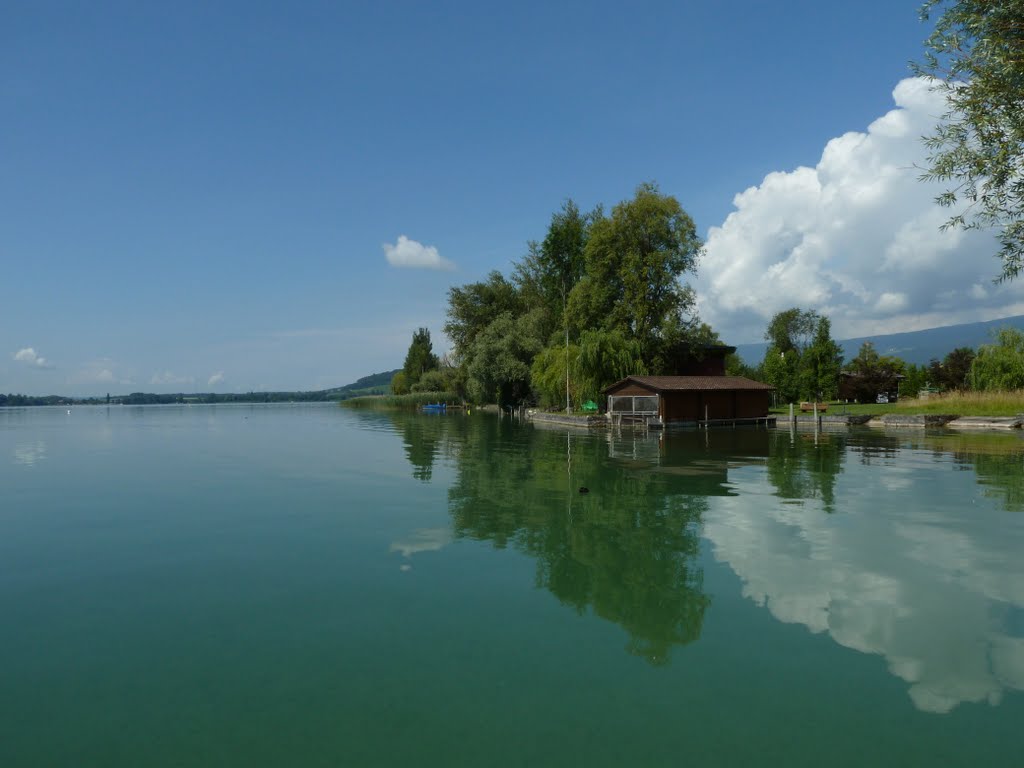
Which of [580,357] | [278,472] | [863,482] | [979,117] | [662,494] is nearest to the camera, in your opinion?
[979,117]

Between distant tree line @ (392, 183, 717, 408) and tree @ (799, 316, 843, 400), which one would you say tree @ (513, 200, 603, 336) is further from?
tree @ (799, 316, 843, 400)

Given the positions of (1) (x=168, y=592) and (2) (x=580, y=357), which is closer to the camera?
(1) (x=168, y=592)

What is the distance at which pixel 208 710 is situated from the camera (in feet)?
19.9

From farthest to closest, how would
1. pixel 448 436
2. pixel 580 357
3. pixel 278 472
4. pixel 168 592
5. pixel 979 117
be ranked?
pixel 580 357 → pixel 448 436 → pixel 278 472 → pixel 979 117 → pixel 168 592

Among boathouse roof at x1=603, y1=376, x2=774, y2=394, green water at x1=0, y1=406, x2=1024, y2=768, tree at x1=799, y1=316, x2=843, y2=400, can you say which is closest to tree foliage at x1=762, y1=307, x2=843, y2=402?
tree at x1=799, y1=316, x2=843, y2=400

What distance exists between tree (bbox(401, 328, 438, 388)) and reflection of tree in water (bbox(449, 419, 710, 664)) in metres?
101

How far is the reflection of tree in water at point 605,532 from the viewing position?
8.65 m

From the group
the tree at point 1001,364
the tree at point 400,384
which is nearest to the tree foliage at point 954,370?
the tree at point 1001,364

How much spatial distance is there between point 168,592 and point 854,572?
34.5 ft

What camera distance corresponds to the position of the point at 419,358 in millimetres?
125938

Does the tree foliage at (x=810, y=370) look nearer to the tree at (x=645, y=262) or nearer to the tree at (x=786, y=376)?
the tree at (x=786, y=376)

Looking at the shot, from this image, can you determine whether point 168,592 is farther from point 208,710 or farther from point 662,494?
point 662,494

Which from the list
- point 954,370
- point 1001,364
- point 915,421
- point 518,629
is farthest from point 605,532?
point 954,370

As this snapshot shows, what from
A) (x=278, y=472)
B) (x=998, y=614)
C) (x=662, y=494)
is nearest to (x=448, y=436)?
(x=278, y=472)
